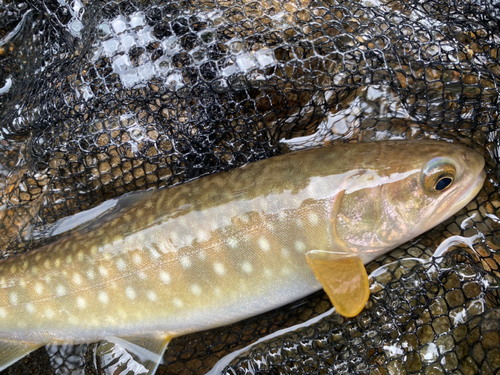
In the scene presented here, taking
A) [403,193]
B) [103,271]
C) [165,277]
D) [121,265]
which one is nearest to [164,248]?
[165,277]

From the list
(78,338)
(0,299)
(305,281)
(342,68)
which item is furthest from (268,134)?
(0,299)

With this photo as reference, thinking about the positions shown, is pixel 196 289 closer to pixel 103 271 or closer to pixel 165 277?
pixel 165 277

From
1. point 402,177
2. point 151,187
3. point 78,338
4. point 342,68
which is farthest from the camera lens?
point 151,187

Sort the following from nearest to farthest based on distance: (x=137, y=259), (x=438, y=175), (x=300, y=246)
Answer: (x=438, y=175)
(x=300, y=246)
(x=137, y=259)

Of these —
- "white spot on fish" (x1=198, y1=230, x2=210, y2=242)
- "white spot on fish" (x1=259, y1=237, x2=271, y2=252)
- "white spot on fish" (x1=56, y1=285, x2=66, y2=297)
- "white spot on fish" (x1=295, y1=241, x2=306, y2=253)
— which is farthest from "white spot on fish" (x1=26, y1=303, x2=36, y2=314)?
"white spot on fish" (x1=295, y1=241, x2=306, y2=253)

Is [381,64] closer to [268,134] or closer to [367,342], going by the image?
[268,134]

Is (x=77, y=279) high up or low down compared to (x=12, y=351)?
up

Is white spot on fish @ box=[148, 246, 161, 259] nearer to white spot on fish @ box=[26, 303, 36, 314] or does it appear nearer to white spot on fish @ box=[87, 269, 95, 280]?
white spot on fish @ box=[87, 269, 95, 280]
